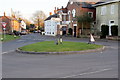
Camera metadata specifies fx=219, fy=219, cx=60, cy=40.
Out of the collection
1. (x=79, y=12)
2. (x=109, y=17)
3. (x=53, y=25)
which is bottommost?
(x=53, y=25)

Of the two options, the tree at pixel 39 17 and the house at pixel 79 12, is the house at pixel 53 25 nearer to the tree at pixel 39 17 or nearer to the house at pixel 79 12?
the house at pixel 79 12

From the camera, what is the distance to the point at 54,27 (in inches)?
2675

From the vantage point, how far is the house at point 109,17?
1500 inches

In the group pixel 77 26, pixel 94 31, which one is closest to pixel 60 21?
pixel 77 26

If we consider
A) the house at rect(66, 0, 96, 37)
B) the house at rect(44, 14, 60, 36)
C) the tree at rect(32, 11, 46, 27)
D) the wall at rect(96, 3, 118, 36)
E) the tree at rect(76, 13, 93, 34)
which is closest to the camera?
the wall at rect(96, 3, 118, 36)

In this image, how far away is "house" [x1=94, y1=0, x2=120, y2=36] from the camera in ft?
125

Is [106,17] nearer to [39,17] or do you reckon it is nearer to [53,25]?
[53,25]

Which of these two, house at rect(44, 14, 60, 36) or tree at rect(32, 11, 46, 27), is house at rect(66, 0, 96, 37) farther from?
tree at rect(32, 11, 46, 27)

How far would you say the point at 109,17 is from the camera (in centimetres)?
4141

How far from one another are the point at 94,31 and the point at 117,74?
37.3 m

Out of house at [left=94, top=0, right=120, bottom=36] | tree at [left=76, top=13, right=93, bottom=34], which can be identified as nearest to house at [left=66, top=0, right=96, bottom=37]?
tree at [left=76, top=13, right=93, bottom=34]

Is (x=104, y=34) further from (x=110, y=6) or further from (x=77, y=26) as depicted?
(x=77, y=26)

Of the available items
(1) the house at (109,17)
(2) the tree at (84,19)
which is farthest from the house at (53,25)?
(1) the house at (109,17)

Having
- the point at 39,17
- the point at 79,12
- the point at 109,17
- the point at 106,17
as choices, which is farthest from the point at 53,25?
the point at 39,17
